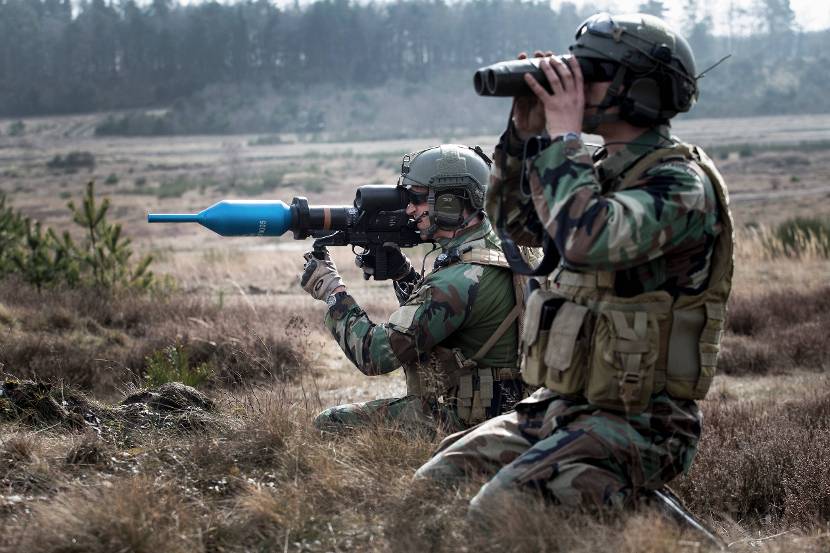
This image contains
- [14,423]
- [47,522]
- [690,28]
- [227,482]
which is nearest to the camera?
[47,522]

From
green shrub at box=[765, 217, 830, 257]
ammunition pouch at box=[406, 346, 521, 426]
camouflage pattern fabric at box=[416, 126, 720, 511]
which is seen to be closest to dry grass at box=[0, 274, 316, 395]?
ammunition pouch at box=[406, 346, 521, 426]

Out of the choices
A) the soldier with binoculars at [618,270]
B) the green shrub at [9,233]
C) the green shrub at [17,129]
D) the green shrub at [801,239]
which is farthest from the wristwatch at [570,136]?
the green shrub at [17,129]

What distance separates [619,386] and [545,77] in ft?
3.17

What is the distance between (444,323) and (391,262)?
887 mm

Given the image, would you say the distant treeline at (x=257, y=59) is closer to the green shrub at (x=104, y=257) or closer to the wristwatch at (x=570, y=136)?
the green shrub at (x=104, y=257)

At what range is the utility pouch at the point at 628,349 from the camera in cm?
306

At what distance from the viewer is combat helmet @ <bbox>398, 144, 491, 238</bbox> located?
4770 mm

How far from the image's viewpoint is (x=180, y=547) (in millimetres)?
3113

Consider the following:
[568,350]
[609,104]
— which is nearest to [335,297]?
[568,350]

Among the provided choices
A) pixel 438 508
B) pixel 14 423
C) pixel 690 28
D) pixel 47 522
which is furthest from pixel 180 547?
pixel 690 28

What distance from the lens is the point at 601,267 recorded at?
298cm

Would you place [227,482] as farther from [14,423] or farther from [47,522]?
[14,423]

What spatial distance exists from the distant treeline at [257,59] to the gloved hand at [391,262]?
7500 centimetres

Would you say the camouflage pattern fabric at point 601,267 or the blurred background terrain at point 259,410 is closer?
the camouflage pattern fabric at point 601,267
